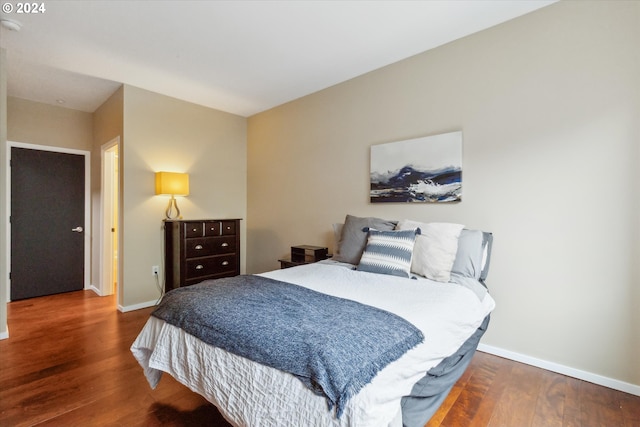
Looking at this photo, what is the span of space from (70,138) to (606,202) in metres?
5.97

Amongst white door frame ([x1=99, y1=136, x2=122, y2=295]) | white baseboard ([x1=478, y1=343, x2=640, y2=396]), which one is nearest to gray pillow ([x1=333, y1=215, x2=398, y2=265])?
white baseboard ([x1=478, y1=343, x2=640, y2=396])

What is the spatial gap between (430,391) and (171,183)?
133 inches

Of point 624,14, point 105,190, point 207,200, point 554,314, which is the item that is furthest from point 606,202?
point 105,190

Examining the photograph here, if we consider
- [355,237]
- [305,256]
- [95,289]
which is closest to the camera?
[355,237]

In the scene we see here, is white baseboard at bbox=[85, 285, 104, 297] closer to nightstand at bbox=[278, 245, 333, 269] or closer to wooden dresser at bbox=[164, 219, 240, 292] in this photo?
wooden dresser at bbox=[164, 219, 240, 292]

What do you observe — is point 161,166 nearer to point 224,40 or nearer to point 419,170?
point 224,40

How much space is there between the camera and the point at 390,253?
231 cm

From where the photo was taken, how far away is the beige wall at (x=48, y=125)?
154 inches

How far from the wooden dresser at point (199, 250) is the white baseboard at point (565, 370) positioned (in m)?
2.95

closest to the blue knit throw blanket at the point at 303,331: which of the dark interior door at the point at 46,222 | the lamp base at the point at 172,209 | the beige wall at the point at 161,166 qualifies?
the beige wall at the point at 161,166

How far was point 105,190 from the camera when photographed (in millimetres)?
4246

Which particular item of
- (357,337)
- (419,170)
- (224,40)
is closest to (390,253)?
(419,170)

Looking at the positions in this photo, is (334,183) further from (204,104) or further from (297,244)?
(204,104)

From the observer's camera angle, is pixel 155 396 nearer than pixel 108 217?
Yes
